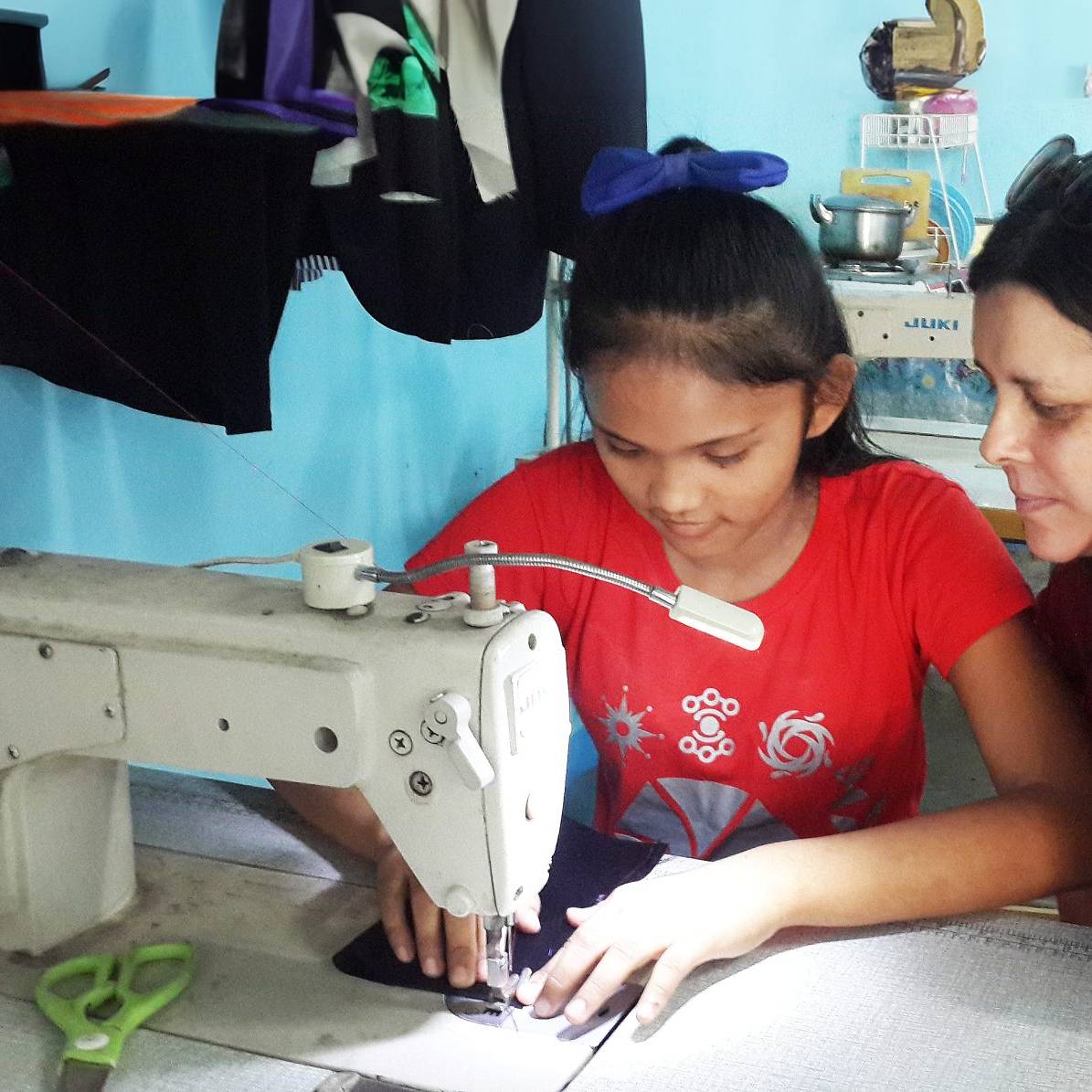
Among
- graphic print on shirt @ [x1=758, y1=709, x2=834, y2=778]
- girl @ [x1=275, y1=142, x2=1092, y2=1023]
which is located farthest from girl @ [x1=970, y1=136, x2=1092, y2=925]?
graphic print on shirt @ [x1=758, y1=709, x2=834, y2=778]

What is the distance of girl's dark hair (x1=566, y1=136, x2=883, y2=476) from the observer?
43.6 inches

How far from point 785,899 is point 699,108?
2031 mm

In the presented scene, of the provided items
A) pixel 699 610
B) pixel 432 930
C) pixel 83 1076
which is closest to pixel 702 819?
pixel 432 930

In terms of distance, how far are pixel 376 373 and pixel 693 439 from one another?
2.65ft

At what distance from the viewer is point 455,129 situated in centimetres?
107

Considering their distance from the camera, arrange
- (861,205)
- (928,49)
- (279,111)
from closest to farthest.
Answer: (279,111) → (861,205) → (928,49)

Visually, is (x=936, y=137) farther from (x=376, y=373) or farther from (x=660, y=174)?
(x=660, y=174)

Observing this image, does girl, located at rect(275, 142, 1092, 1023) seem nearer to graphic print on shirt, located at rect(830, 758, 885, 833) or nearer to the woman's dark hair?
graphic print on shirt, located at rect(830, 758, 885, 833)

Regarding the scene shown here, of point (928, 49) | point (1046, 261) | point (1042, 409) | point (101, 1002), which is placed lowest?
point (101, 1002)

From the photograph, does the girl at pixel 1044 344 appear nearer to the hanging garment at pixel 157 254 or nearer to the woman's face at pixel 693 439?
the woman's face at pixel 693 439

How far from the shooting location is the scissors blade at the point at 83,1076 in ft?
2.51

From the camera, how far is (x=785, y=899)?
0.91 meters

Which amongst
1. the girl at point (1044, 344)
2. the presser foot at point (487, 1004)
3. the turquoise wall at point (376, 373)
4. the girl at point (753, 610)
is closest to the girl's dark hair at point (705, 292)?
the girl at point (753, 610)

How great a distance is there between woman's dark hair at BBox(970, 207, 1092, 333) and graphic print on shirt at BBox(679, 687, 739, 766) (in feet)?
1.48
